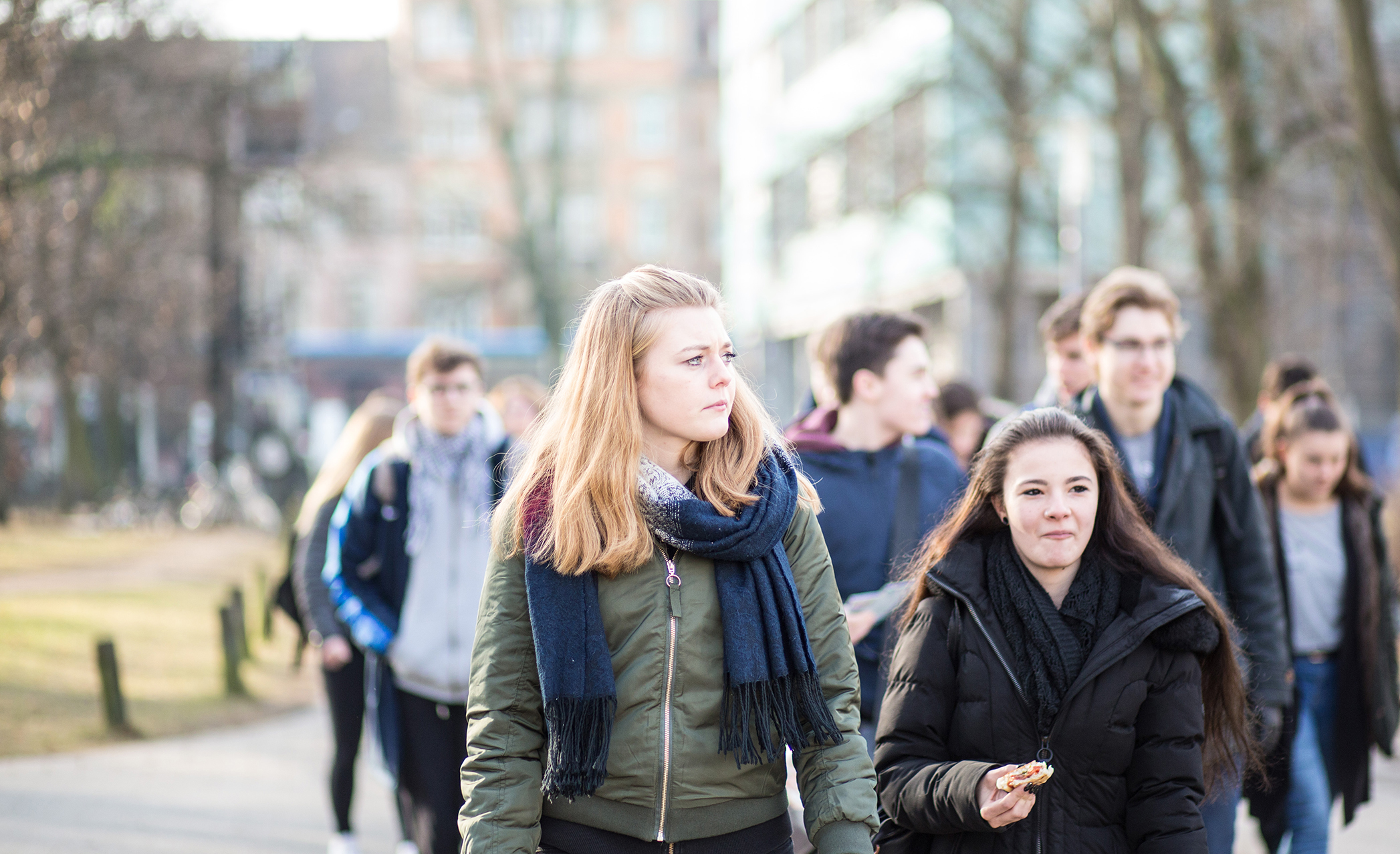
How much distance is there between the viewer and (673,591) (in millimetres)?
2895

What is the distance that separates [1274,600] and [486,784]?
9.17ft

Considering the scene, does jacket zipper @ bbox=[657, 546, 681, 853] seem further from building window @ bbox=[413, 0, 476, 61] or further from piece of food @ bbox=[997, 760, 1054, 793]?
building window @ bbox=[413, 0, 476, 61]

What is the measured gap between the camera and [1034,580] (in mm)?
3396

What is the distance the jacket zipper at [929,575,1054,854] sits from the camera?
3.19 m

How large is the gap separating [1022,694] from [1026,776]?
0.91 feet

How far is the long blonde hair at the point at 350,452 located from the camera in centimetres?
650

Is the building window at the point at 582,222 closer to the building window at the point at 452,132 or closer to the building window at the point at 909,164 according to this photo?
the building window at the point at 452,132

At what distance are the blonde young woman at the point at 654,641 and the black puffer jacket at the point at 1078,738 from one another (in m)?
0.32

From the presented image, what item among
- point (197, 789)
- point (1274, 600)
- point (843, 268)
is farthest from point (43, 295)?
point (843, 268)

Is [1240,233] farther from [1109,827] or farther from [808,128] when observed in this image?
[808,128]

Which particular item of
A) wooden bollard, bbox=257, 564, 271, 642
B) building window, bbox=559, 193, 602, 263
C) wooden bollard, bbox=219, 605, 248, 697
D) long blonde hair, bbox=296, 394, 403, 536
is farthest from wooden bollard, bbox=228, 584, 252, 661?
building window, bbox=559, 193, 602, 263

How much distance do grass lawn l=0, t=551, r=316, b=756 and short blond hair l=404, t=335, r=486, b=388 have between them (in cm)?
479

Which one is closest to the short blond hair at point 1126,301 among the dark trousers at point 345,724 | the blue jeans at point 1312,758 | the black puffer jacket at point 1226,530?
the black puffer jacket at point 1226,530

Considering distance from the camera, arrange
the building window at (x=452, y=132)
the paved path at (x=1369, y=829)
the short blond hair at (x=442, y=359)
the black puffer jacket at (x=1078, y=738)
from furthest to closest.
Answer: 1. the building window at (x=452, y=132)
2. the paved path at (x=1369, y=829)
3. the short blond hair at (x=442, y=359)
4. the black puffer jacket at (x=1078, y=738)
